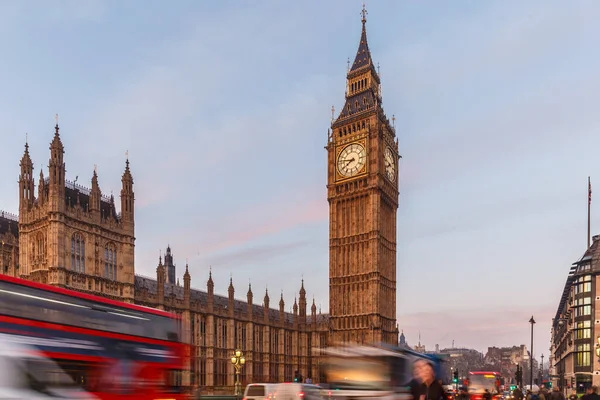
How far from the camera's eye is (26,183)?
53.3 m

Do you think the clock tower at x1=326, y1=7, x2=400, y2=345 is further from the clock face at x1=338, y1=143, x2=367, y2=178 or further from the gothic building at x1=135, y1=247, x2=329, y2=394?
the gothic building at x1=135, y1=247, x2=329, y2=394

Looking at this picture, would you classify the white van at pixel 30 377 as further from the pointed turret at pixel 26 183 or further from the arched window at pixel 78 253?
the pointed turret at pixel 26 183

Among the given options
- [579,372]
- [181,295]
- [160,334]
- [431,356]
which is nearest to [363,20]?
[181,295]

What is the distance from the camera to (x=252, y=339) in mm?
73438

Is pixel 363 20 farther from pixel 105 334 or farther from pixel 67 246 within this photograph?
pixel 105 334

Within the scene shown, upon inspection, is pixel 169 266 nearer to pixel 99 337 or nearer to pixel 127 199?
pixel 127 199

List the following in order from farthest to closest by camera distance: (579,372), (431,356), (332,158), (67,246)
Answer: (332,158)
(579,372)
(67,246)
(431,356)

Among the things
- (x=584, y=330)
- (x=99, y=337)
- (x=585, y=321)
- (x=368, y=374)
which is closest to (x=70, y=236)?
(x=368, y=374)

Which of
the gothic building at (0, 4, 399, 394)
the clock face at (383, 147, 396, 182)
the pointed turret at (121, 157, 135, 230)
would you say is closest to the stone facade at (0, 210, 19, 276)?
the gothic building at (0, 4, 399, 394)

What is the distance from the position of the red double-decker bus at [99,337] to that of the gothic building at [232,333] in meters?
36.4

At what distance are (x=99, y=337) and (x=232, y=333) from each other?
55440 millimetres

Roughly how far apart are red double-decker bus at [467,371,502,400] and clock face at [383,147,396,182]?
43.9 meters

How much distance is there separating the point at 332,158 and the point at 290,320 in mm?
25830

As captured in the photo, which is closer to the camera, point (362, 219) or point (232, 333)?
point (232, 333)
